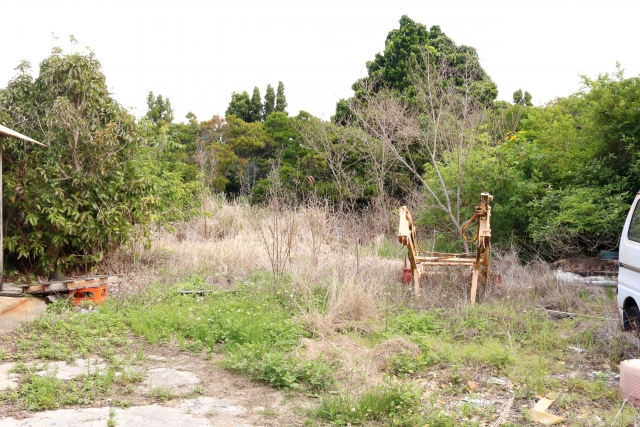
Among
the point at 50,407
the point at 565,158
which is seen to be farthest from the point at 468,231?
the point at 50,407

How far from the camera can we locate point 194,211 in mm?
12344

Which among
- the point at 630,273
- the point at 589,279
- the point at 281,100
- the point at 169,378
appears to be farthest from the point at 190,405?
the point at 281,100

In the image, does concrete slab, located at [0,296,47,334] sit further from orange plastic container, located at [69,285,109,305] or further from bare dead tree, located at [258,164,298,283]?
bare dead tree, located at [258,164,298,283]

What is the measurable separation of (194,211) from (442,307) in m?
6.19

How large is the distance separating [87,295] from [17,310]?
1.03m

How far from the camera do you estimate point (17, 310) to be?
24.7 feet

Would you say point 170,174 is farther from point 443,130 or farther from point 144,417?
point 144,417

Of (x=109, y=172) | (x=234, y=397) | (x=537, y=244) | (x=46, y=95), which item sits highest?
(x=46, y=95)

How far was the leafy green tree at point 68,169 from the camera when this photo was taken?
8672mm

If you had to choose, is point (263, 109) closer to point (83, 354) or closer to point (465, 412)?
point (83, 354)

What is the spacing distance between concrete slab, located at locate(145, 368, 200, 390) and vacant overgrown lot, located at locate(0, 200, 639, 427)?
178mm

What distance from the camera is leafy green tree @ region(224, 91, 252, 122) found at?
2766 cm

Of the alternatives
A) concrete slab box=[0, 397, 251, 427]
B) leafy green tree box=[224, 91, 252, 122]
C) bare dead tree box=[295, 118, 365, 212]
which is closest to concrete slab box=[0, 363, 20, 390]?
concrete slab box=[0, 397, 251, 427]

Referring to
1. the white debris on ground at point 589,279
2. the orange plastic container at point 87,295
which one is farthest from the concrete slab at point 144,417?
the white debris on ground at point 589,279
